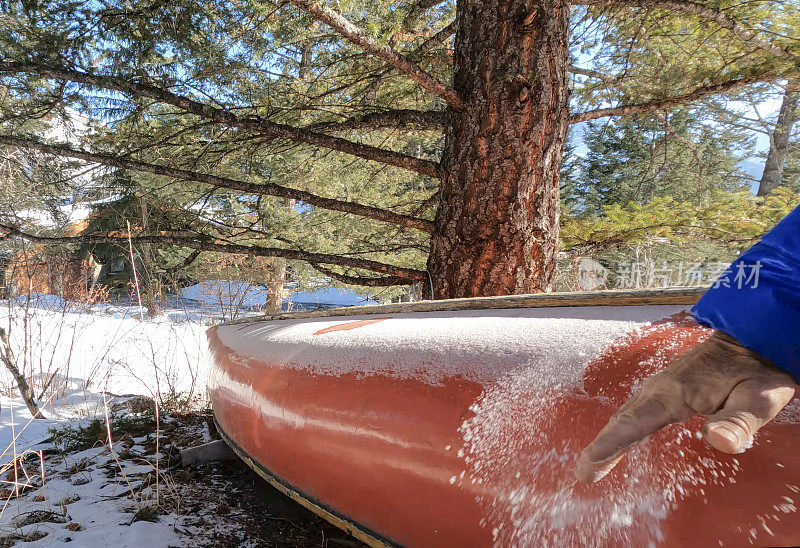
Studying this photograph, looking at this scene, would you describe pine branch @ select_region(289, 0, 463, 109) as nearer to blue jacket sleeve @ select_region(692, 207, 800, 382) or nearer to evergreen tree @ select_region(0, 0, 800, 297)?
evergreen tree @ select_region(0, 0, 800, 297)

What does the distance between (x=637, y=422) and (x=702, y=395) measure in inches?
4.5

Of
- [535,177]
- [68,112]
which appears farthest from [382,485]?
[68,112]

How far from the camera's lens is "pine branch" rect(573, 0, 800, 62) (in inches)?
108

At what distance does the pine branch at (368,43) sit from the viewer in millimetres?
2138

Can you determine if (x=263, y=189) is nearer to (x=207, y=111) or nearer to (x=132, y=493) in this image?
(x=207, y=111)

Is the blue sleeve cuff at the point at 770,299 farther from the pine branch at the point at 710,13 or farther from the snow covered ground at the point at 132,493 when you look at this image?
the pine branch at the point at 710,13

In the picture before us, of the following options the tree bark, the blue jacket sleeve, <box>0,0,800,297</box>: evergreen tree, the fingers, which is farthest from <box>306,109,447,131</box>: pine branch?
the tree bark

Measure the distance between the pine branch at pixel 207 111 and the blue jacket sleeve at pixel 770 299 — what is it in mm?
2363

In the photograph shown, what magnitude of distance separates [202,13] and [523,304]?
10.9ft

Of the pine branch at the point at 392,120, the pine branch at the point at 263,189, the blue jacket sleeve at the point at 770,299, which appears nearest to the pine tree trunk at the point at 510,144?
the pine branch at the point at 392,120

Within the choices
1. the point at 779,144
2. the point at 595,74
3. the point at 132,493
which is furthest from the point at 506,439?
the point at 779,144

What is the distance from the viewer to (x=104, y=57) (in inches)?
137

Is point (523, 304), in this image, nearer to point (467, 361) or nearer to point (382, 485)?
point (467, 361)

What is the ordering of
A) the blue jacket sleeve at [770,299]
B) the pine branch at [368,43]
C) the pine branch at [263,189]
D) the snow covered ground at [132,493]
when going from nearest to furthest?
the blue jacket sleeve at [770,299]
the snow covered ground at [132,493]
the pine branch at [368,43]
the pine branch at [263,189]
